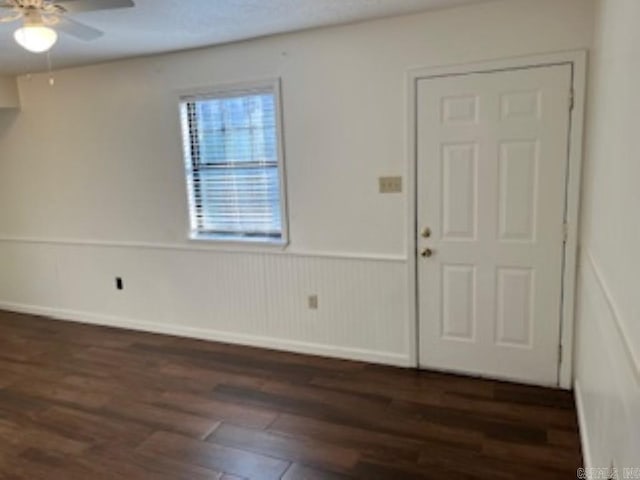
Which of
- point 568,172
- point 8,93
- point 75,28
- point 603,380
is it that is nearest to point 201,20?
point 75,28

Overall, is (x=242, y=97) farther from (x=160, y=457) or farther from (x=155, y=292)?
(x=160, y=457)

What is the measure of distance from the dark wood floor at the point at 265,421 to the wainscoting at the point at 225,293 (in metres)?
0.19

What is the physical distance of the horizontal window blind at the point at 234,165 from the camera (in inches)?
139

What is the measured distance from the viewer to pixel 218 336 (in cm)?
397

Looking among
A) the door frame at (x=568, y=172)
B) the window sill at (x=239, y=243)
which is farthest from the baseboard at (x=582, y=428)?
the window sill at (x=239, y=243)

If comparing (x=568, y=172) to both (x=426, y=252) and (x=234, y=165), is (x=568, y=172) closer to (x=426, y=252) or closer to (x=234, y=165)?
(x=426, y=252)

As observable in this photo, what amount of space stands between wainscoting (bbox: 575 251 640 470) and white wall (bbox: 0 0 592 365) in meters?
1.12

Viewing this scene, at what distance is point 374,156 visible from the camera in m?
3.15

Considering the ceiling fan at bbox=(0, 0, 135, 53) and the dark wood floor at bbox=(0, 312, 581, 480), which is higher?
the ceiling fan at bbox=(0, 0, 135, 53)

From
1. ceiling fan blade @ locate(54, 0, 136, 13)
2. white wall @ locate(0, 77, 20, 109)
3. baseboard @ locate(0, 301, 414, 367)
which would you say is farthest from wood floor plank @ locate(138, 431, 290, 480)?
white wall @ locate(0, 77, 20, 109)

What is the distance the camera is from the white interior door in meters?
2.73

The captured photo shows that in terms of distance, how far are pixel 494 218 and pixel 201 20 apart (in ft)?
7.08

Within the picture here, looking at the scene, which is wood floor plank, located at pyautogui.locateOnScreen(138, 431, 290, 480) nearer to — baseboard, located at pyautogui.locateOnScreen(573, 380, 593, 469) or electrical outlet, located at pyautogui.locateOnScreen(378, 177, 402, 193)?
baseboard, located at pyautogui.locateOnScreen(573, 380, 593, 469)

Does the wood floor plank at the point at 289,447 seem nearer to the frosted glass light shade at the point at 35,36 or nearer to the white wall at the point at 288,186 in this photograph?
the white wall at the point at 288,186
